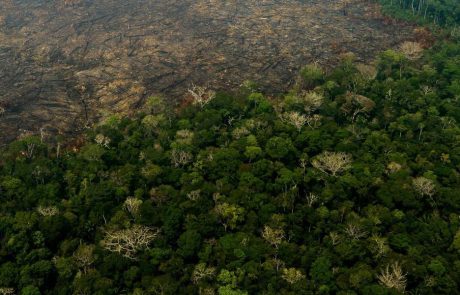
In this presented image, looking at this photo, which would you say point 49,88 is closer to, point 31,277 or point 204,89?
point 204,89

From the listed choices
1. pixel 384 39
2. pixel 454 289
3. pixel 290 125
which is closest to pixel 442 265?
pixel 454 289

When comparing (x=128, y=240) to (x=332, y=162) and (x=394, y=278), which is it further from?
(x=394, y=278)

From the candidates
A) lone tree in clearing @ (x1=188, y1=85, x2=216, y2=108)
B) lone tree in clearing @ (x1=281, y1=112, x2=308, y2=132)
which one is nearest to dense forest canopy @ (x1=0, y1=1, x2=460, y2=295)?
lone tree in clearing @ (x1=281, y1=112, x2=308, y2=132)

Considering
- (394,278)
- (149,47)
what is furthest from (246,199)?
(149,47)

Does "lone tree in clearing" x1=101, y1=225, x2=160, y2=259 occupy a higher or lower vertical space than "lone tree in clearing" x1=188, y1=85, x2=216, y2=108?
lower

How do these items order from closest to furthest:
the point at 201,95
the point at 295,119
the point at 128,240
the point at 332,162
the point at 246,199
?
Answer: the point at 128,240
the point at 246,199
the point at 332,162
the point at 295,119
the point at 201,95

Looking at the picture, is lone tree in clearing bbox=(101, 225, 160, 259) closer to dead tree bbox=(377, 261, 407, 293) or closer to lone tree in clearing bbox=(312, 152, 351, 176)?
lone tree in clearing bbox=(312, 152, 351, 176)
